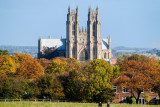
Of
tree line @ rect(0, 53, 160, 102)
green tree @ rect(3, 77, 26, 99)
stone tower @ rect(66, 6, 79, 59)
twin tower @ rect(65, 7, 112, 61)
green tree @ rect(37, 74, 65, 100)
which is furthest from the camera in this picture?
stone tower @ rect(66, 6, 79, 59)

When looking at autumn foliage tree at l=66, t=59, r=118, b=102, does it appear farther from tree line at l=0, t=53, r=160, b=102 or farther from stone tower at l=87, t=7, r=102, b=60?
stone tower at l=87, t=7, r=102, b=60

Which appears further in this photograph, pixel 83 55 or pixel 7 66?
pixel 83 55

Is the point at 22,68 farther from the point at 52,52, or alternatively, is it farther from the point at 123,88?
the point at 52,52

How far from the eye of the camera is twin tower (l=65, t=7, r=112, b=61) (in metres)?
143

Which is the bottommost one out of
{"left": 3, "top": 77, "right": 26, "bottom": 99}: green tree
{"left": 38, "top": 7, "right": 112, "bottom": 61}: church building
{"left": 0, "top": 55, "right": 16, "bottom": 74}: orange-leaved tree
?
{"left": 3, "top": 77, "right": 26, "bottom": 99}: green tree

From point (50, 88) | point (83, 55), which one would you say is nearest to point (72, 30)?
point (83, 55)

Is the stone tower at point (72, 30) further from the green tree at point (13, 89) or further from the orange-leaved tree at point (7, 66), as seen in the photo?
the green tree at point (13, 89)

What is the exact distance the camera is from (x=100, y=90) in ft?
178

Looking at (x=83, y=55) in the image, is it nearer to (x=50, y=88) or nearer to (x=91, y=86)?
(x=50, y=88)

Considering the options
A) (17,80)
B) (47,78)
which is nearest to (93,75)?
(47,78)

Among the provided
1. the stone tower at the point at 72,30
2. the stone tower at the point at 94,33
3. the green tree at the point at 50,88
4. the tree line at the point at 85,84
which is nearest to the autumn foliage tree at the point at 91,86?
the tree line at the point at 85,84

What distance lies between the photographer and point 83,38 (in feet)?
481

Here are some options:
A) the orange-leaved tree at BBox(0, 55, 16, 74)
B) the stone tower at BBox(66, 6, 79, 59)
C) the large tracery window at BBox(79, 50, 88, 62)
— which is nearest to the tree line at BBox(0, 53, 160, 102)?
the orange-leaved tree at BBox(0, 55, 16, 74)

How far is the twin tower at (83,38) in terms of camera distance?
143 m
